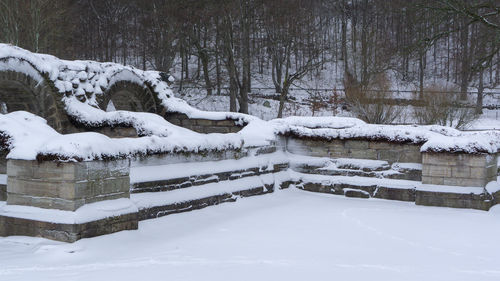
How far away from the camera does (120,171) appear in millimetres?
5789

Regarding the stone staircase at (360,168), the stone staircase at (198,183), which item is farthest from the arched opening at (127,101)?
the stone staircase at (360,168)

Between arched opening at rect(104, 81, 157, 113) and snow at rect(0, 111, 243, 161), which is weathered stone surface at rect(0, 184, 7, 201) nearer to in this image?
snow at rect(0, 111, 243, 161)

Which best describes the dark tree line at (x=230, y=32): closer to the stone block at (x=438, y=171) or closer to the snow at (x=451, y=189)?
the stone block at (x=438, y=171)

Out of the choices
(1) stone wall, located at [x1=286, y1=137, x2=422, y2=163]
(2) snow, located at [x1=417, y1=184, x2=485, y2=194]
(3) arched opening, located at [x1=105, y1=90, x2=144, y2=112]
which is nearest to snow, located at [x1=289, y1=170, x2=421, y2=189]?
(2) snow, located at [x1=417, y1=184, x2=485, y2=194]

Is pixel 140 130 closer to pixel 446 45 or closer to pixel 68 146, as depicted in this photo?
pixel 68 146

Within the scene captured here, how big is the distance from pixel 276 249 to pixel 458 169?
4066mm

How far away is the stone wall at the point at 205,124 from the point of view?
1083 cm

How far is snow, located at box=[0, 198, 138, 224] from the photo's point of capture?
5192mm

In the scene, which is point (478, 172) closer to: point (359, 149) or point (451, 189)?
point (451, 189)

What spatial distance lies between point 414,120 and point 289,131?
996 centimetres

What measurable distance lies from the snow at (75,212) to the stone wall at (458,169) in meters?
4.91

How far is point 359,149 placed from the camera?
912cm

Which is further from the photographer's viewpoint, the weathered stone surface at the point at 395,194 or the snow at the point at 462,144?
the weathered stone surface at the point at 395,194

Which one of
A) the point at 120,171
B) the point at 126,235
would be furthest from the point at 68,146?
the point at 126,235
